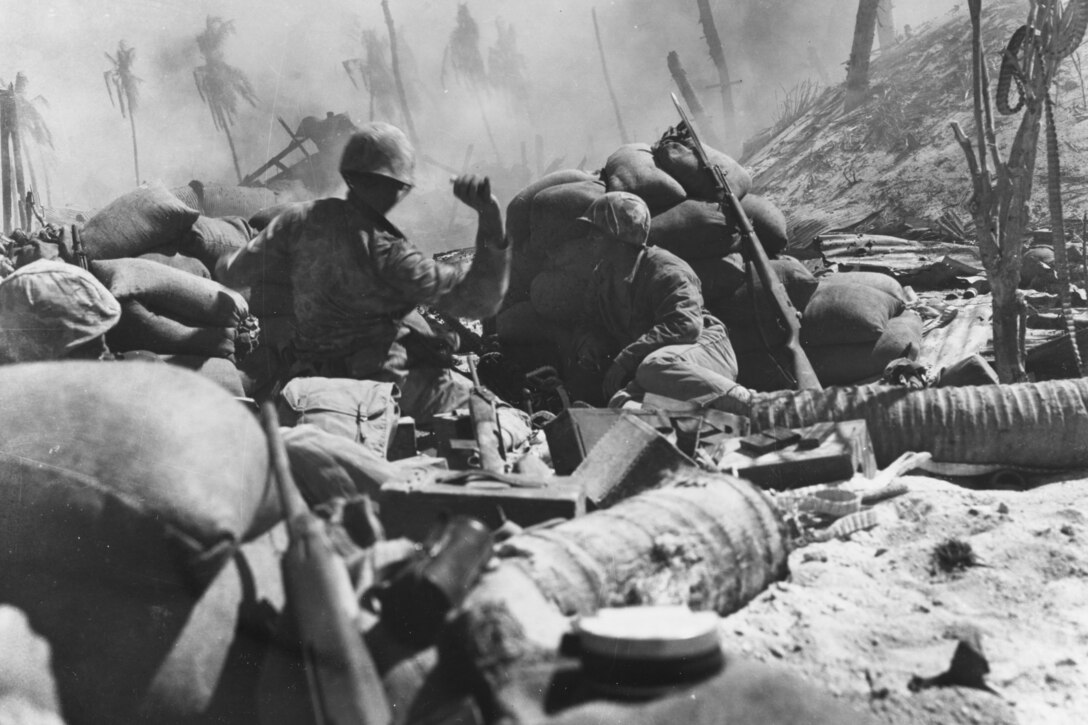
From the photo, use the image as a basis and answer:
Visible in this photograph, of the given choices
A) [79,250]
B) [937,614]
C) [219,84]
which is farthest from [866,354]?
[219,84]

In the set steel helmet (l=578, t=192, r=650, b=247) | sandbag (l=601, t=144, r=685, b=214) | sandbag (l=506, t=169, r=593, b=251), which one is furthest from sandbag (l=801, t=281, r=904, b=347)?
sandbag (l=506, t=169, r=593, b=251)

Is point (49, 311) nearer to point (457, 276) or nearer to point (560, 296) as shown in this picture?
point (457, 276)

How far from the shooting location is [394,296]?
358cm

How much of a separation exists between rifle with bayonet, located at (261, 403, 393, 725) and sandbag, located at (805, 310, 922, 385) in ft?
17.4

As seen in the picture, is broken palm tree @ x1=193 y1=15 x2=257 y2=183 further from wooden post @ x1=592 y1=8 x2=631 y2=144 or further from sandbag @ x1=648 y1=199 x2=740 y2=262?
sandbag @ x1=648 y1=199 x2=740 y2=262

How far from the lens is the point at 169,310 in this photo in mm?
5031

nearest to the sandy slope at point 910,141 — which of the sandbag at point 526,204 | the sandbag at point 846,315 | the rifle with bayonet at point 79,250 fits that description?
the sandbag at point 846,315

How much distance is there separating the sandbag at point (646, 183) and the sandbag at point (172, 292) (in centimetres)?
285

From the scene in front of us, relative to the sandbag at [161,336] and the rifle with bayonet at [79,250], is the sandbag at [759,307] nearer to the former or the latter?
the sandbag at [161,336]

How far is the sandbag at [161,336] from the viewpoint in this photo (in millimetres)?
4805

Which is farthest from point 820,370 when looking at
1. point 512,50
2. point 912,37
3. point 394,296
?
point 512,50

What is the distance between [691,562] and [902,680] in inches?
19.9

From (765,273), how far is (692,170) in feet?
3.51

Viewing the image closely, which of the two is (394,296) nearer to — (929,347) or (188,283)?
(188,283)
